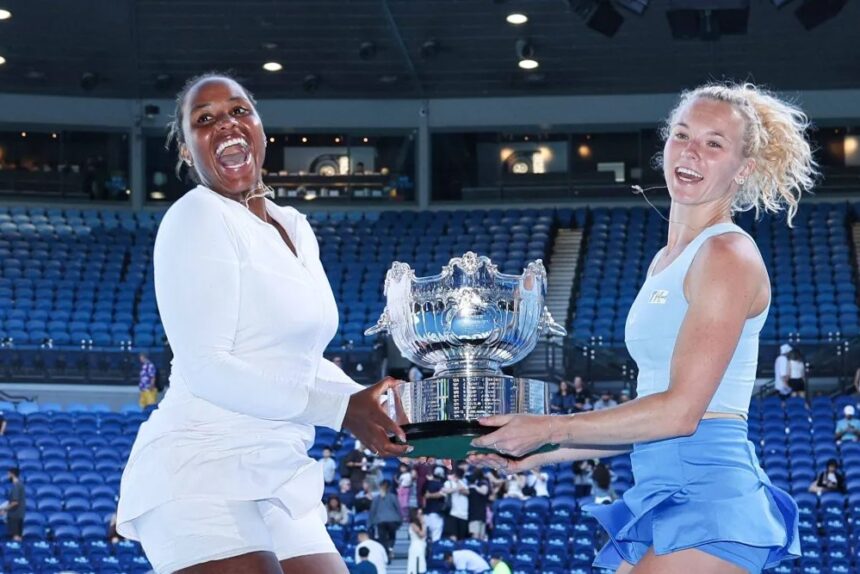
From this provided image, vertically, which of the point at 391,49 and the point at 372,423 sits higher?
the point at 391,49

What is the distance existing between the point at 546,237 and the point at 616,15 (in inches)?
295

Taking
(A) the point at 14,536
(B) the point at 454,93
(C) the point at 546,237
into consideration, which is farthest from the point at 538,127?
(A) the point at 14,536

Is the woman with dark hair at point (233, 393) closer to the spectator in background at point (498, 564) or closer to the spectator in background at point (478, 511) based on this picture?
the spectator in background at point (498, 564)

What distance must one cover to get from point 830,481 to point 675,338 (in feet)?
46.6

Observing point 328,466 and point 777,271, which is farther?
point 777,271

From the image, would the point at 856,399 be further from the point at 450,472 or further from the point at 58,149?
the point at 58,149

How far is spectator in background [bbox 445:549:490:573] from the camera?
1459cm

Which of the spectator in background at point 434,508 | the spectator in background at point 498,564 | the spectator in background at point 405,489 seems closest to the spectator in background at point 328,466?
the spectator in background at point 405,489

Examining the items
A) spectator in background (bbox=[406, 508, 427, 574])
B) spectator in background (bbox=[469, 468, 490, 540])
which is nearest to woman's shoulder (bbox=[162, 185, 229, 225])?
spectator in background (bbox=[406, 508, 427, 574])

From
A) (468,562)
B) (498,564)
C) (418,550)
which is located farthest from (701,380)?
(418,550)

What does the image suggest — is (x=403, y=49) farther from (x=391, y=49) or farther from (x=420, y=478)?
(x=420, y=478)

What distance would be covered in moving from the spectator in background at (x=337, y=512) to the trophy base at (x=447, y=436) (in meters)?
13.0

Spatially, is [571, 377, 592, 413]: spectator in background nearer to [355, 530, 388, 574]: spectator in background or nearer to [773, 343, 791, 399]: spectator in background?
[773, 343, 791, 399]: spectator in background

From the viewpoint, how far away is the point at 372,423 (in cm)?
352
